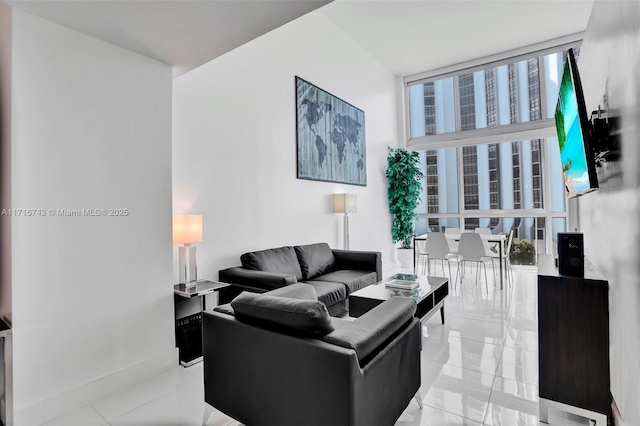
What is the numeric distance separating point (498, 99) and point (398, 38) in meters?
2.62

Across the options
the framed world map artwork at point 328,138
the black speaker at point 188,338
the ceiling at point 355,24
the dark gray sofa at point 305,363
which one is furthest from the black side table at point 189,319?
the framed world map artwork at point 328,138

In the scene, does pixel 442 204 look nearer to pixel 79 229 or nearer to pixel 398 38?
pixel 398 38

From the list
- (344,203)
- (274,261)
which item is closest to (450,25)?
(344,203)

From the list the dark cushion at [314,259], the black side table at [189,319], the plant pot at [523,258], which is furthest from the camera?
the plant pot at [523,258]

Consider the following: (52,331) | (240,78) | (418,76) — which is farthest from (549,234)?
(52,331)

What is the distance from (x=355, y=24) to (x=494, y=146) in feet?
12.6

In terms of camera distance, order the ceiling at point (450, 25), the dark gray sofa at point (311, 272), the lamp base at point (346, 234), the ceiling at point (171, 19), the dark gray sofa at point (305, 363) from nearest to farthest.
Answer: the dark gray sofa at point (305, 363) < the ceiling at point (171, 19) < the dark gray sofa at point (311, 272) < the ceiling at point (450, 25) < the lamp base at point (346, 234)

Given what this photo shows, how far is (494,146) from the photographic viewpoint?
7188 millimetres

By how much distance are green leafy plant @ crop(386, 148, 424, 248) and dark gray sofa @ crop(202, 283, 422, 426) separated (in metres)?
5.54

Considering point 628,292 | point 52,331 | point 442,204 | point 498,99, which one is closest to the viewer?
point 628,292

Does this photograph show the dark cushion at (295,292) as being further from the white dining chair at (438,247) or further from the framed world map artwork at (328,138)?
the white dining chair at (438,247)

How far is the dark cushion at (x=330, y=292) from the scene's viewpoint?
3.40 meters

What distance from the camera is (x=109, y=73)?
96.8 inches

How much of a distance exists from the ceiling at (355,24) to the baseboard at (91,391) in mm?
2384
